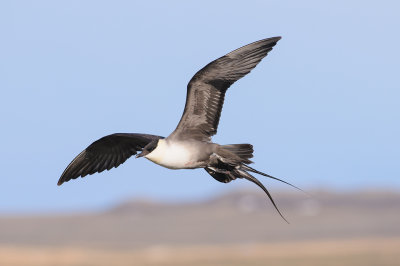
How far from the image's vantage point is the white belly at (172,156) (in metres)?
14.3

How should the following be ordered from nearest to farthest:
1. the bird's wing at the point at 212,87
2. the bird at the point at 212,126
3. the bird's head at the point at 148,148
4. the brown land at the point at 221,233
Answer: the bird's head at the point at 148,148 → the bird at the point at 212,126 → the bird's wing at the point at 212,87 → the brown land at the point at 221,233

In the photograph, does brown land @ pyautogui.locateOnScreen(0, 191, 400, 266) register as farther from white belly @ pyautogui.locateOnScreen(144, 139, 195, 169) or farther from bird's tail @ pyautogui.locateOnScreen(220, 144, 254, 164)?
white belly @ pyautogui.locateOnScreen(144, 139, 195, 169)

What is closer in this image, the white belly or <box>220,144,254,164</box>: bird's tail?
the white belly

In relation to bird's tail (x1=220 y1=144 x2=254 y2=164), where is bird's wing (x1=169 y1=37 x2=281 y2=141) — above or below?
above

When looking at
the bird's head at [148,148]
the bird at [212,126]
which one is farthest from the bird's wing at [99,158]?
the bird's head at [148,148]

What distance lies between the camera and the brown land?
50438mm

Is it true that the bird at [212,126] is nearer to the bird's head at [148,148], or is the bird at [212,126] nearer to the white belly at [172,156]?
the white belly at [172,156]

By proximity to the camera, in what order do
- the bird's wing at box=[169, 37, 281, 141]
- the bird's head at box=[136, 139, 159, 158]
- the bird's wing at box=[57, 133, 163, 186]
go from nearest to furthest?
the bird's head at box=[136, 139, 159, 158] → the bird's wing at box=[169, 37, 281, 141] → the bird's wing at box=[57, 133, 163, 186]

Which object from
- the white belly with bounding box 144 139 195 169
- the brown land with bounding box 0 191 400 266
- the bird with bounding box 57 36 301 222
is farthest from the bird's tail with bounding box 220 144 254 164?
the brown land with bounding box 0 191 400 266

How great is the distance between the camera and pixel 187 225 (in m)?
85.4

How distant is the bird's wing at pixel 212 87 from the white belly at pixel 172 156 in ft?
1.72

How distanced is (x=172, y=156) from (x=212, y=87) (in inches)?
65.9

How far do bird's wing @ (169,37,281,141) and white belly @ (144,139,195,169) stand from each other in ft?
1.72

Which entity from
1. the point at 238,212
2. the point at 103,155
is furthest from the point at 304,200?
the point at 103,155
